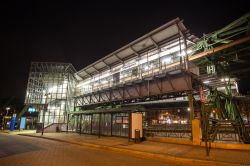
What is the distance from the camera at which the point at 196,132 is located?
1238 centimetres

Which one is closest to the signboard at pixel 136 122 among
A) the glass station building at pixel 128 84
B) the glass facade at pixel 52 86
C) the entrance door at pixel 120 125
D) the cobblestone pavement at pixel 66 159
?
the glass station building at pixel 128 84

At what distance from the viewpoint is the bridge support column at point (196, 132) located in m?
12.1

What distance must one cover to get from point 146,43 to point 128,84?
7736mm

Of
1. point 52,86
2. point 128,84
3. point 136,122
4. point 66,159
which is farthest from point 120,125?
point 52,86

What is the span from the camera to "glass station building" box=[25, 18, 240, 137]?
54.9 ft

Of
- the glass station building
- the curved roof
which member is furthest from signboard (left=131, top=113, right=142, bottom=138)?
the curved roof

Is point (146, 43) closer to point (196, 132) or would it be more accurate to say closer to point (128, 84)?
point (128, 84)

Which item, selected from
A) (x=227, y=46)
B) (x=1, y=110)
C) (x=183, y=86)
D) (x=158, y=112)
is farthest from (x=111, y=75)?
(x=1, y=110)

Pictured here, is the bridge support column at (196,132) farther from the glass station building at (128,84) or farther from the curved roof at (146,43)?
the curved roof at (146,43)

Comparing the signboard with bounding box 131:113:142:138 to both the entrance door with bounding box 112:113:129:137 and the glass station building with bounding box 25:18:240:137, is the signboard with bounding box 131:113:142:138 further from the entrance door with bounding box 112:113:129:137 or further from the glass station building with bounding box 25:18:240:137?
the entrance door with bounding box 112:113:129:137

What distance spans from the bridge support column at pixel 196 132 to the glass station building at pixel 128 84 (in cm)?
112

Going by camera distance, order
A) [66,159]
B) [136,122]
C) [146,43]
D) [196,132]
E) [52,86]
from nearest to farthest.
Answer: [66,159], [196,132], [136,122], [146,43], [52,86]

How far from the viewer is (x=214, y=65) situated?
18672 millimetres

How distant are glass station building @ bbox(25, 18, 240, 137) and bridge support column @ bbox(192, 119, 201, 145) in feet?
3.67
